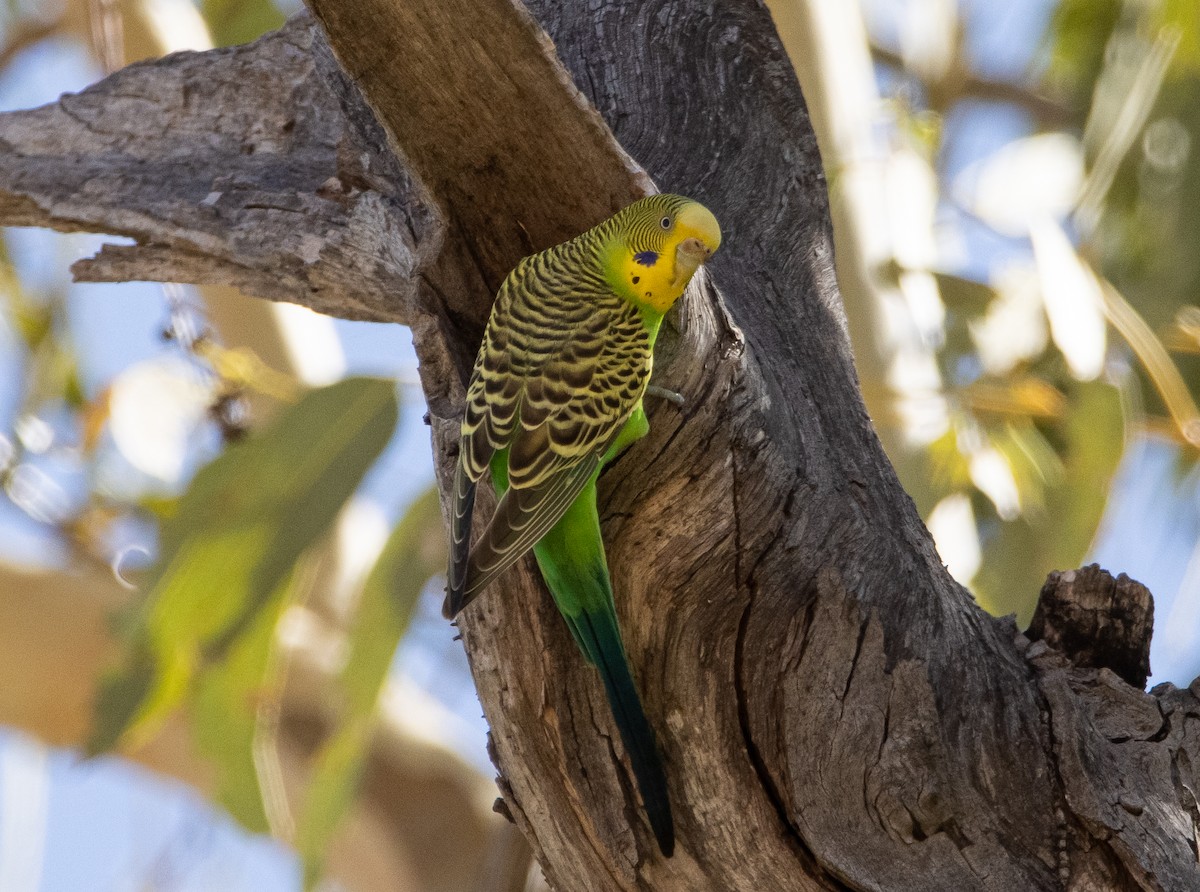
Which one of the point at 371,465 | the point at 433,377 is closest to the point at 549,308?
the point at 433,377

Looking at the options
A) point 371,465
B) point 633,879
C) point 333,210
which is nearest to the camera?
point 633,879

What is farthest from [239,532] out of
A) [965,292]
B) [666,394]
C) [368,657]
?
[965,292]

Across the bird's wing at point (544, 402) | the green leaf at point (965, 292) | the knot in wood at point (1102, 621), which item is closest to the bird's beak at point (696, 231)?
the bird's wing at point (544, 402)

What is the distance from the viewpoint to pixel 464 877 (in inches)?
221

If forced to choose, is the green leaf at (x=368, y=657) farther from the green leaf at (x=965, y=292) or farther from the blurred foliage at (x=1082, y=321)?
the green leaf at (x=965, y=292)

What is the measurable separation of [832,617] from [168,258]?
1440 mm

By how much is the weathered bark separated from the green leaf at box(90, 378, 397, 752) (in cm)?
133

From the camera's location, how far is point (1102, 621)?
190 centimetres

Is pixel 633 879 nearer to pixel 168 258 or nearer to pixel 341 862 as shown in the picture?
pixel 168 258

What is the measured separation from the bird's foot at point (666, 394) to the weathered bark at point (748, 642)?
0.05 feet

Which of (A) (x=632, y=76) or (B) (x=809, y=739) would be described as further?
(A) (x=632, y=76)

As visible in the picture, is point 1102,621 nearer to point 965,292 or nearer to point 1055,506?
point 1055,506

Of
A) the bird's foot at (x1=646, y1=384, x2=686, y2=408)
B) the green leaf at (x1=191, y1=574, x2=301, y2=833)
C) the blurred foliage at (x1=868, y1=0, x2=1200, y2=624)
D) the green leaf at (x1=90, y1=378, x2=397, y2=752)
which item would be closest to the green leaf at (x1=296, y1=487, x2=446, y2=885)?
the green leaf at (x1=191, y1=574, x2=301, y2=833)

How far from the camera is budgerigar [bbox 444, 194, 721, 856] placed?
1.68 metres
